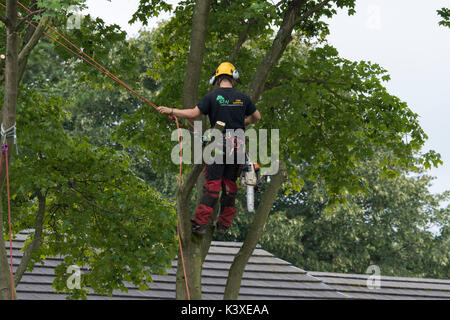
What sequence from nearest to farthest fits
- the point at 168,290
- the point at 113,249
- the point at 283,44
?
1. the point at 283,44
2. the point at 113,249
3. the point at 168,290

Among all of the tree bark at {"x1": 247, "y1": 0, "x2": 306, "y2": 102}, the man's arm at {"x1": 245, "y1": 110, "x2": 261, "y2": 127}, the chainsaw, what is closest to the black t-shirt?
the man's arm at {"x1": 245, "y1": 110, "x2": 261, "y2": 127}

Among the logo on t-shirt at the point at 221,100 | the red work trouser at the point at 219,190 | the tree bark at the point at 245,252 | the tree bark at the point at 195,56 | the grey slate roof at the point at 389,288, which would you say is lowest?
the grey slate roof at the point at 389,288

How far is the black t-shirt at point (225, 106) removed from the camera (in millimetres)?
7664

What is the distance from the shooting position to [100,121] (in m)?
32.4

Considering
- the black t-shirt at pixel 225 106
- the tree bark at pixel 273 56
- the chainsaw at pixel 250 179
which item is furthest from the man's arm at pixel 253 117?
the tree bark at pixel 273 56

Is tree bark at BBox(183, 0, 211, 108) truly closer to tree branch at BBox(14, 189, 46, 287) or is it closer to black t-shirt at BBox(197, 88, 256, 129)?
black t-shirt at BBox(197, 88, 256, 129)

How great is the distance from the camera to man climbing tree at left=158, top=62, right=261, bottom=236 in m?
7.68

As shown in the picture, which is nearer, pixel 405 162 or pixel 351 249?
pixel 405 162

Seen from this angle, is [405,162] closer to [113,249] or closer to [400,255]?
[113,249]

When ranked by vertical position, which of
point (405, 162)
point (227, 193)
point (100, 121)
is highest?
point (100, 121)

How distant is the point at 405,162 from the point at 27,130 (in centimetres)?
768

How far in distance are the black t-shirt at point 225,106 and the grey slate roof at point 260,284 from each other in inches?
290

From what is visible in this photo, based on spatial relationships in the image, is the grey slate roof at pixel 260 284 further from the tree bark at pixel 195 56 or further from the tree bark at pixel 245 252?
the tree bark at pixel 195 56

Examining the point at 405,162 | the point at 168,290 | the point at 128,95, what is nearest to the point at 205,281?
the point at 168,290
